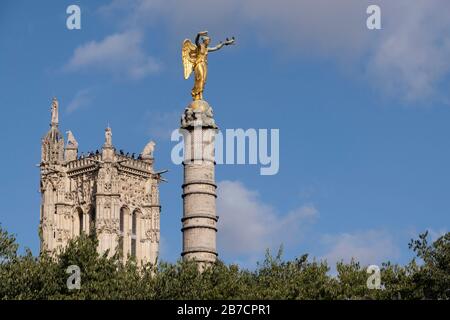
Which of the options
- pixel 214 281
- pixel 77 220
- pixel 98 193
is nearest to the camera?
pixel 214 281

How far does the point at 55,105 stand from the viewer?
326 ft

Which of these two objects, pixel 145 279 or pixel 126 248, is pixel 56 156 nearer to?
pixel 126 248

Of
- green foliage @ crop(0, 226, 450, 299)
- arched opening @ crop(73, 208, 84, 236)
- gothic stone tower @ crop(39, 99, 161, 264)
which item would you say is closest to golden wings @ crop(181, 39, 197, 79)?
green foliage @ crop(0, 226, 450, 299)

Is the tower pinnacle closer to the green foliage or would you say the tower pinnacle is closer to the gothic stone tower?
the gothic stone tower

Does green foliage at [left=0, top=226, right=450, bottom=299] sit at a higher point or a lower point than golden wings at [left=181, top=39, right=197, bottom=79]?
lower

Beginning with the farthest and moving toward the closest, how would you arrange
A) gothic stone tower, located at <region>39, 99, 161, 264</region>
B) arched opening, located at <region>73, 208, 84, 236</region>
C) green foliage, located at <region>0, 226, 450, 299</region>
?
arched opening, located at <region>73, 208, 84, 236</region>
gothic stone tower, located at <region>39, 99, 161, 264</region>
green foliage, located at <region>0, 226, 450, 299</region>

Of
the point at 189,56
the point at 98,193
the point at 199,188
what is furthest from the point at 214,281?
the point at 98,193

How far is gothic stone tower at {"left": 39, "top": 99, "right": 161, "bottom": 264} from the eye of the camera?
3846 inches

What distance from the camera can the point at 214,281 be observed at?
50.9m

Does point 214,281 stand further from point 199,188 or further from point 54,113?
point 54,113

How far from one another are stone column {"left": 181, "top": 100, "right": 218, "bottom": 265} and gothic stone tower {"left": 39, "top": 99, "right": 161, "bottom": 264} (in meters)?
43.9

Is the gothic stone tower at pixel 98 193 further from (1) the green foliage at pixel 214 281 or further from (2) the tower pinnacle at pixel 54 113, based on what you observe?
(1) the green foliage at pixel 214 281

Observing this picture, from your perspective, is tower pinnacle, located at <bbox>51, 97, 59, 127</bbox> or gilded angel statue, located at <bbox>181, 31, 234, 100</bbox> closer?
gilded angel statue, located at <bbox>181, 31, 234, 100</bbox>

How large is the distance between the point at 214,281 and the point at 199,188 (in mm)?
4152
